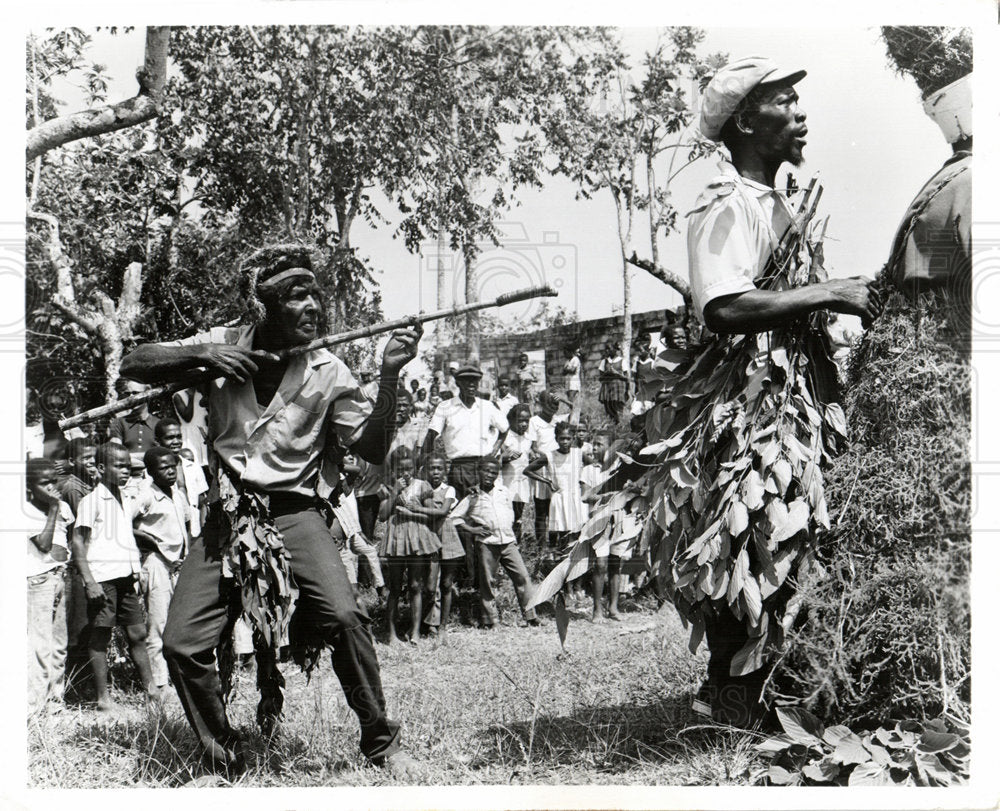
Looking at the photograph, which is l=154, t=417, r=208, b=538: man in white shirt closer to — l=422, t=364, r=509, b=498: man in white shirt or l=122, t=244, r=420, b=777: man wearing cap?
l=422, t=364, r=509, b=498: man in white shirt

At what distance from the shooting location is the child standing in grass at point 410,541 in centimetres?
589

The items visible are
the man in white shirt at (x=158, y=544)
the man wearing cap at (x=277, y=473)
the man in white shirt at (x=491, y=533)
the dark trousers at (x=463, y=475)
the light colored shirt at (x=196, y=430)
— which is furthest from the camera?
the dark trousers at (x=463, y=475)

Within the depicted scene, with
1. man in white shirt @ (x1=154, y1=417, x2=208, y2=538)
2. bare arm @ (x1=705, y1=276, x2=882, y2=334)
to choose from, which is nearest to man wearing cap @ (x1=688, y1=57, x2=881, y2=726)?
bare arm @ (x1=705, y1=276, x2=882, y2=334)

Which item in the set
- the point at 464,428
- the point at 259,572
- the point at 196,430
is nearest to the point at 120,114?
the point at 196,430

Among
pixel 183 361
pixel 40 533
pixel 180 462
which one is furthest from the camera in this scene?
pixel 180 462

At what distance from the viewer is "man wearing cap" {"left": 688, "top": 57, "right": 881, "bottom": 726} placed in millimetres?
3426

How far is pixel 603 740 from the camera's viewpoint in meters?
3.74

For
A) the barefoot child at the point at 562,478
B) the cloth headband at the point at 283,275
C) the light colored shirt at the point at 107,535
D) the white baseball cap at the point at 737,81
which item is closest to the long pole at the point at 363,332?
the cloth headband at the point at 283,275

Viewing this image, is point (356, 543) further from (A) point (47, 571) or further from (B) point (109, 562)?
(A) point (47, 571)

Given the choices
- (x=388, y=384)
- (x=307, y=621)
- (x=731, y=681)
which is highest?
(x=388, y=384)

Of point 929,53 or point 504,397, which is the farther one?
point 504,397

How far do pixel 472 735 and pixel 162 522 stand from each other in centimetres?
218

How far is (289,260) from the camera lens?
12.5ft

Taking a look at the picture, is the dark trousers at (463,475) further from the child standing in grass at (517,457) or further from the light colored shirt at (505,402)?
the light colored shirt at (505,402)
